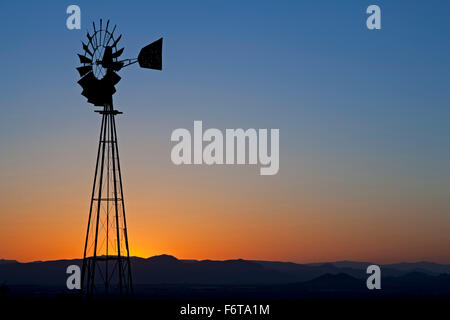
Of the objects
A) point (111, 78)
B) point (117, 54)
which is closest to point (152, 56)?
point (117, 54)

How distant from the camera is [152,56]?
49906 mm

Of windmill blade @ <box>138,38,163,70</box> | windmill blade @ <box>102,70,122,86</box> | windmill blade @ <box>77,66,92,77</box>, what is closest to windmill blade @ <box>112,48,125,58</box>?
windmill blade @ <box>102,70,122,86</box>

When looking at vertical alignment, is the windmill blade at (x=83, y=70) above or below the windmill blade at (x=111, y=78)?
above

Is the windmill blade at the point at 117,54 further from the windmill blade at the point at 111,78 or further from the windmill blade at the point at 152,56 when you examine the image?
the windmill blade at the point at 152,56

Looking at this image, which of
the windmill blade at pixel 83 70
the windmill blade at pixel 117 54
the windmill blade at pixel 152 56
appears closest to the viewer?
the windmill blade at pixel 152 56

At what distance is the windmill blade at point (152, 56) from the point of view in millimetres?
49844

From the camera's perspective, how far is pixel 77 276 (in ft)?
177

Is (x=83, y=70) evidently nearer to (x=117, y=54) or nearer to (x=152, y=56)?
(x=117, y=54)

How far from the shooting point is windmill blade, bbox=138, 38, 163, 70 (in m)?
49.8

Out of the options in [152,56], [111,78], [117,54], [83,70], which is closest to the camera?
[152,56]

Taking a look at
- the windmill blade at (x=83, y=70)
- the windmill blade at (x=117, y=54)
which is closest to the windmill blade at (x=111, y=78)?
the windmill blade at (x=117, y=54)
